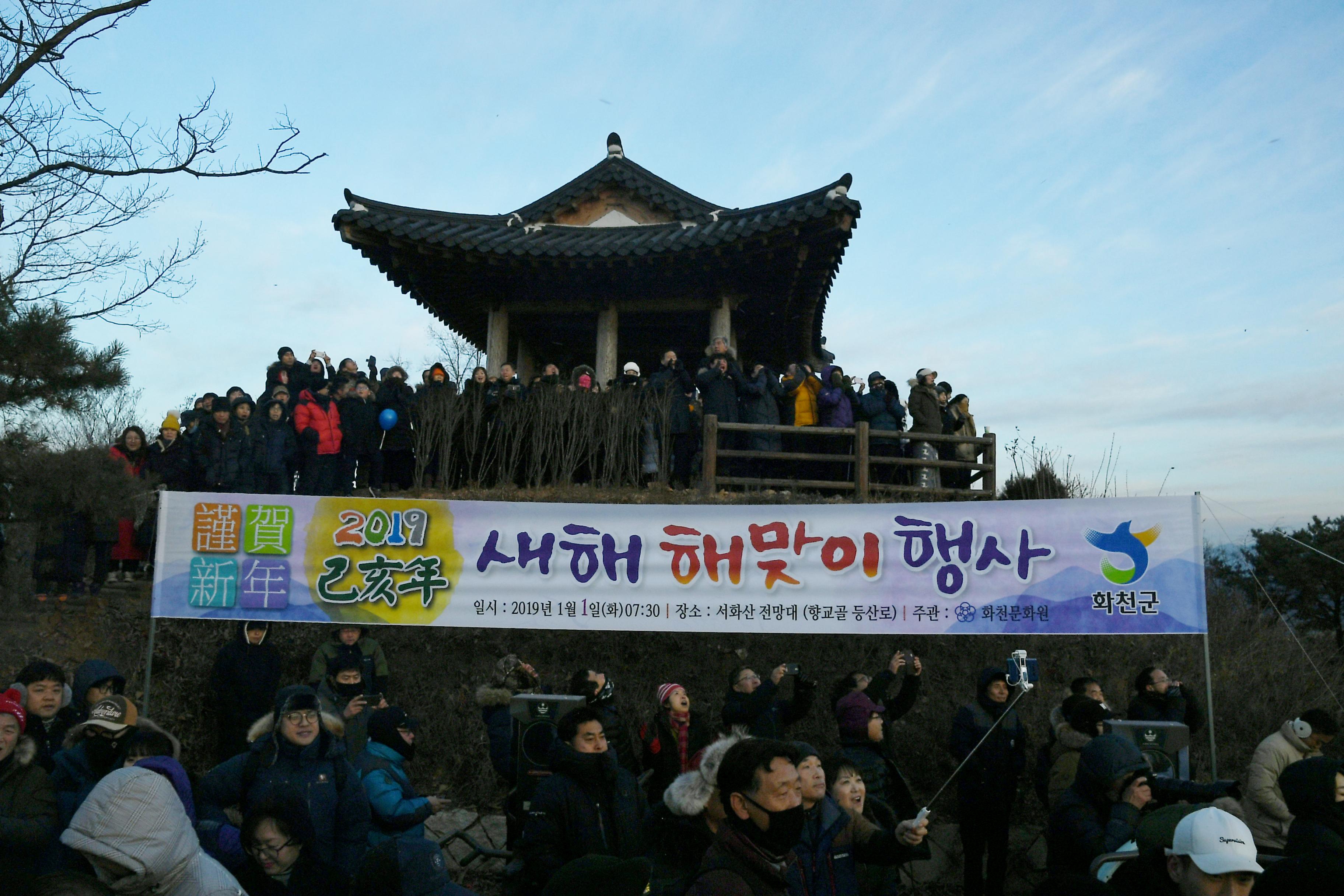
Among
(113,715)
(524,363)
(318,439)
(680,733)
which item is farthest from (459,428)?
(113,715)

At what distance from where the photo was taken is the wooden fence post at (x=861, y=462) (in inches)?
385

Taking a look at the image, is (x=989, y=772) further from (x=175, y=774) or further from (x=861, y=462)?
(x=861, y=462)

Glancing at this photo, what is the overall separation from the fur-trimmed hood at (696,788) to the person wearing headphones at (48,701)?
3130mm

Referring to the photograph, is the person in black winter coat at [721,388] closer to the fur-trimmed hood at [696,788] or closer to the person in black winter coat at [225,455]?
the person in black winter coat at [225,455]

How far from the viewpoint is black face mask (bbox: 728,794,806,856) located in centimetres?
281

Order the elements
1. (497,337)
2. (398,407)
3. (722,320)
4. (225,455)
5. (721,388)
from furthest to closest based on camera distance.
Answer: (497,337) → (722,320) → (721,388) → (398,407) → (225,455)

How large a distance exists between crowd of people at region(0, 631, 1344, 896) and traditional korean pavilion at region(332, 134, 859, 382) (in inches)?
253

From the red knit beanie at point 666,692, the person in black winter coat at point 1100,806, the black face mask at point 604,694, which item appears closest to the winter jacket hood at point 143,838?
the black face mask at point 604,694

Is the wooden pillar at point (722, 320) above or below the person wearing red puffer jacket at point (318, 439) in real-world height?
above

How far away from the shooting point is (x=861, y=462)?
32.3 ft

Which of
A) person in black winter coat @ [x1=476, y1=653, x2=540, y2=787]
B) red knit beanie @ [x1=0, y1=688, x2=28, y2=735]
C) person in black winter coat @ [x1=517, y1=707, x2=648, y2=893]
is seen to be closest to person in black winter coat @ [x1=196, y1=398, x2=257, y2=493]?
person in black winter coat @ [x1=476, y1=653, x2=540, y2=787]

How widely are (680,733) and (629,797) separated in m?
1.53

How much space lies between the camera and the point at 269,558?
22.6 ft

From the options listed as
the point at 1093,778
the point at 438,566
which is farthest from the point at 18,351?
the point at 1093,778
